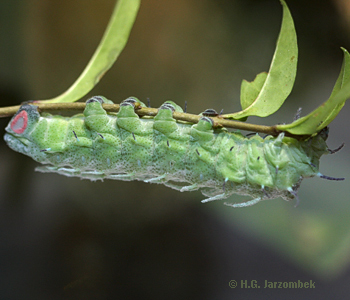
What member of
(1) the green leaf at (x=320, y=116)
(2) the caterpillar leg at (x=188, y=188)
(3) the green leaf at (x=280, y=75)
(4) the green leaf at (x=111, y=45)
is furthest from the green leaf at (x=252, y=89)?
(4) the green leaf at (x=111, y=45)

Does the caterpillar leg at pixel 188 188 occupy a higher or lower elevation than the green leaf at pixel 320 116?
lower

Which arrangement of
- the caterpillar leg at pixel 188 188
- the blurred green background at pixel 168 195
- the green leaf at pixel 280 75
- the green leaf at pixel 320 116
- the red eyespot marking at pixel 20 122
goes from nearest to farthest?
the green leaf at pixel 320 116, the green leaf at pixel 280 75, the caterpillar leg at pixel 188 188, the red eyespot marking at pixel 20 122, the blurred green background at pixel 168 195

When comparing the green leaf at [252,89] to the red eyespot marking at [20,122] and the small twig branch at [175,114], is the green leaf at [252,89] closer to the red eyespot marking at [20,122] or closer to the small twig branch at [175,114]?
the small twig branch at [175,114]

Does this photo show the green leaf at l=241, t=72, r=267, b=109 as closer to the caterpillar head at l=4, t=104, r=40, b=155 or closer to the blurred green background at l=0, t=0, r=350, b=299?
the caterpillar head at l=4, t=104, r=40, b=155

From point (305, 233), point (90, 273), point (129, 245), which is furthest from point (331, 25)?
point (90, 273)

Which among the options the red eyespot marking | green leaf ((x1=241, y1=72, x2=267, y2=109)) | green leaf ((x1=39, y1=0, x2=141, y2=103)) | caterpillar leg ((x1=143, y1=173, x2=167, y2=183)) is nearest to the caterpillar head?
the red eyespot marking

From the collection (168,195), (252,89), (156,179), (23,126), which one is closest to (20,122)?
(23,126)

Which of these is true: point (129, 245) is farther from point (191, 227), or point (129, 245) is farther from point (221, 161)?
point (221, 161)

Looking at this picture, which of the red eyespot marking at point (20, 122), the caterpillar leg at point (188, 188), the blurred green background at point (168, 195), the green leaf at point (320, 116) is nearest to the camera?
the green leaf at point (320, 116)

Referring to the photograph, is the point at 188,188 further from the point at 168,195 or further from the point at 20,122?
the point at 168,195
